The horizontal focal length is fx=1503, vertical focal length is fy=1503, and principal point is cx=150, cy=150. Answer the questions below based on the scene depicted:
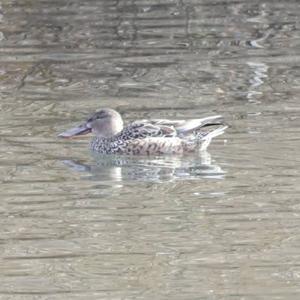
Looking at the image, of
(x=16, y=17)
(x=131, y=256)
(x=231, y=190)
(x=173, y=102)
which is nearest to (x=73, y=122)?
(x=173, y=102)

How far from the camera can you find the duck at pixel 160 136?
482 inches

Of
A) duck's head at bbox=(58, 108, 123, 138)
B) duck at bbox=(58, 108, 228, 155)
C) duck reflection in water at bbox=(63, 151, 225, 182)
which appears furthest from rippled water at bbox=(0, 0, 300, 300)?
duck's head at bbox=(58, 108, 123, 138)

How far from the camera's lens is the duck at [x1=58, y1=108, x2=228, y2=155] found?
12242 mm

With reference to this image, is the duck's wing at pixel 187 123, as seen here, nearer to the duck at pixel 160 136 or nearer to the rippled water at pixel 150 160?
the duck at pixel 160 136

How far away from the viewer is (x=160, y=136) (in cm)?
1234

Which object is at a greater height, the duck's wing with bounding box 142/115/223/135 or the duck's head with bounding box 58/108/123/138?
the duck's wing with bounding box 142/115/223/135

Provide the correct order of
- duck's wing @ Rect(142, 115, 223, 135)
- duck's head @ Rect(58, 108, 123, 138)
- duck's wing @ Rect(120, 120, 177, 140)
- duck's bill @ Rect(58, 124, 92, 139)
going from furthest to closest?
duck's head @ Rect(58, 108, 123, 138)
duck's bill @ Rect(58, 124, 92, 139)
duck's wing @ Rect(120, 120, 177, 140)
duck's wing @ Rect(142, 115, 223, 135)

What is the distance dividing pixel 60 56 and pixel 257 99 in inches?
132

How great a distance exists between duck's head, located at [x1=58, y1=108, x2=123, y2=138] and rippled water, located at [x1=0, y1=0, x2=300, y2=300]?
0.27 metres

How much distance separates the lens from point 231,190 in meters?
10.4

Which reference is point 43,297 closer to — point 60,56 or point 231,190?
point 231,190

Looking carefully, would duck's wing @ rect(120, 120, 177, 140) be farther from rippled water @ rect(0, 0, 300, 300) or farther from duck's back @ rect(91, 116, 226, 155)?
rippled water @ rect(0, 0, 300, 300)

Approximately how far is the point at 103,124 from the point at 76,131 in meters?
0.34

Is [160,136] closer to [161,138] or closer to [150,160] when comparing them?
[161,138]
